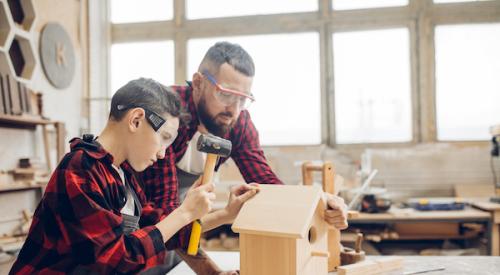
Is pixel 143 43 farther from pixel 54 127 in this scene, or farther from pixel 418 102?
pixel 418 102

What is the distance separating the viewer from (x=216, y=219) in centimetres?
168

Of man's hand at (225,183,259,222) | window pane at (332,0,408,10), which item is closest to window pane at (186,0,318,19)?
window pane at (332,0,408,10)

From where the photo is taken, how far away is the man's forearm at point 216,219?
1639mm

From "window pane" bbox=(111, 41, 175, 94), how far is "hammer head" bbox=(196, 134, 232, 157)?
405 cm

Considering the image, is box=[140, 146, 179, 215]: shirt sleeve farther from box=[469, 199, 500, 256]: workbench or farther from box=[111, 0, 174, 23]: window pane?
box=[111, 0, 174, 23]: window pane

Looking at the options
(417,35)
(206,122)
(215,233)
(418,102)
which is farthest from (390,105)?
(206,122)

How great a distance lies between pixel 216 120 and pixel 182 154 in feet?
0.87

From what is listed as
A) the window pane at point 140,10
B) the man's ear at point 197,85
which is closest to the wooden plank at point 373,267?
the man's ear at point 197,85

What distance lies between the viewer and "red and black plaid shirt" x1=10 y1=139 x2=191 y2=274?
1.17 meters

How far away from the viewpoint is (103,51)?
17.6 ft

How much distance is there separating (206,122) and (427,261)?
1150 mm

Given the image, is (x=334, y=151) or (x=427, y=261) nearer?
(x=427, y=261)

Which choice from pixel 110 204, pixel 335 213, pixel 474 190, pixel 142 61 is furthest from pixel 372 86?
pixel 110 204

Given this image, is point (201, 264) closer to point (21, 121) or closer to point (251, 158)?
point (251, 158)
